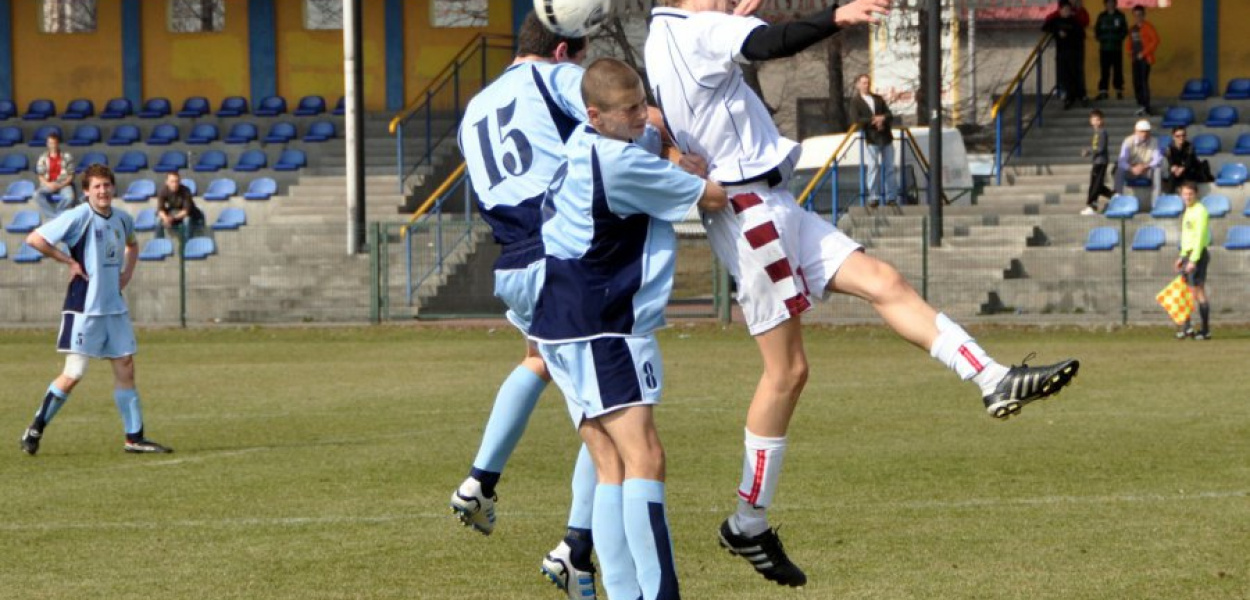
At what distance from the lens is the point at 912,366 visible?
20.6 m

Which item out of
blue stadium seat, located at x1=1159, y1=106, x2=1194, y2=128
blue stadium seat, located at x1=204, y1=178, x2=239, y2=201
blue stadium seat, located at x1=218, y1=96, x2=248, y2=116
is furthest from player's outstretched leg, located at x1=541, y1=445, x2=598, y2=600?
blue stadium seat, located at x1=218, y1=96, x2=248, y2=116

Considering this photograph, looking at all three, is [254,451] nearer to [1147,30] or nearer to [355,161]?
[355,161]

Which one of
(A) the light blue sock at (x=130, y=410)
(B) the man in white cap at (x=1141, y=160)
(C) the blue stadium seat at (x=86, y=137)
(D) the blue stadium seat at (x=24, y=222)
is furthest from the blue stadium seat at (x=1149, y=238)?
(C) the blue stadium seat at (x=86, y=137)

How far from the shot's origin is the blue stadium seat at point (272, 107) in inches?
1518

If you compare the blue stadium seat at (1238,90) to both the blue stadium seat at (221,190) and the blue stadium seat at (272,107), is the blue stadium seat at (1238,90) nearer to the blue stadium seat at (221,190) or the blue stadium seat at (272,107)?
the blue stadium seat at (221,190)

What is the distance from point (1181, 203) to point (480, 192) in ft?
73.6

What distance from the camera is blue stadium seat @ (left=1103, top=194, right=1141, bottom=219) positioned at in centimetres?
2945

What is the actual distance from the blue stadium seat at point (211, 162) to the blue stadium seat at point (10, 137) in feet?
13.7

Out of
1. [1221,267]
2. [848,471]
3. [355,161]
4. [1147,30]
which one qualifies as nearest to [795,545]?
[848,471]

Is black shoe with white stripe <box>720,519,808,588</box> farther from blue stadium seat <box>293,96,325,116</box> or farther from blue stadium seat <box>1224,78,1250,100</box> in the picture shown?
blue stadium seat <box>293,96,325,116</box>

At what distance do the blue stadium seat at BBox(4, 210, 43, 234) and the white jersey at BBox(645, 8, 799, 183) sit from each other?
1063 inches

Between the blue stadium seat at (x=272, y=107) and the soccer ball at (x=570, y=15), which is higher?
the blue stadium seat at (x=272, y=107)

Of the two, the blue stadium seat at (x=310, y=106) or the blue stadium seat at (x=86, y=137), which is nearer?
the blue stadium seat at (x=86, y=137)

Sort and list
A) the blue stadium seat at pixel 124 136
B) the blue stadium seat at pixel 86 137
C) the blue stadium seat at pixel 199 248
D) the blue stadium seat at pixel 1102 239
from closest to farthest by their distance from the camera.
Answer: the blue stadium seat at pixel 1102 239 < the blue stadium seat at pixel 199 248 < the blue stadium seat at pixel 124 136 < the blue stadium seat at pixel 86 137
